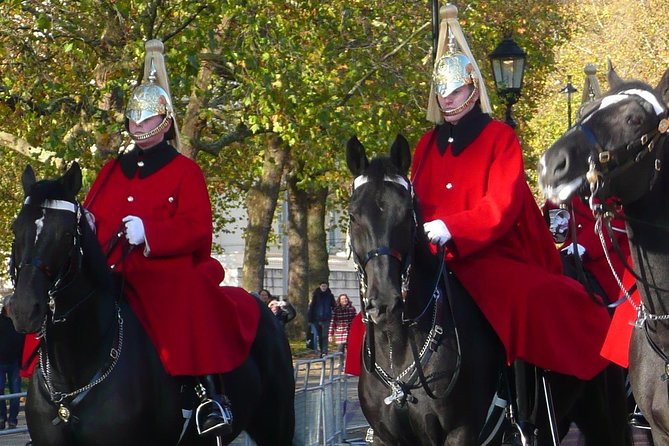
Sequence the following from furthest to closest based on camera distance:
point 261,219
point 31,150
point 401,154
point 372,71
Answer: point 261,219 < point 372,71 < point 31,150 < point 401,154

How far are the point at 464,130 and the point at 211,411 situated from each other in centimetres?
252

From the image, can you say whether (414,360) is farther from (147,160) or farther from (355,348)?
(147,160)

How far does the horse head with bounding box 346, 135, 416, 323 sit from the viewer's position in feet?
24.6

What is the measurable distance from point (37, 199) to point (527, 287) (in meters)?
2.90

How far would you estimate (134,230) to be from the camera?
9188 mm

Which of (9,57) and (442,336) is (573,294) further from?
(9,57)

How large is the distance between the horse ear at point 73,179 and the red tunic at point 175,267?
2.34 ft

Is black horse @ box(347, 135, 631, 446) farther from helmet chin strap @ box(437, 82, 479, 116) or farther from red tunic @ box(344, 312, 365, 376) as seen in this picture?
helmet chin strap @ box(437, 82, 479, 116)

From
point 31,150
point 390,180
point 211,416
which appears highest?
point 31,150

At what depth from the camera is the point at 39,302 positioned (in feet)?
26.5

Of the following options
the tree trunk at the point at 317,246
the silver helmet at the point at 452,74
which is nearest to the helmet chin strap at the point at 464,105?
the silver helmet at the point at 452,74

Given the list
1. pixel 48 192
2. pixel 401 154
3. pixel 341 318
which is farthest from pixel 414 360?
pixel 341 318

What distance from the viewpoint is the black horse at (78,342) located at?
8.34 m

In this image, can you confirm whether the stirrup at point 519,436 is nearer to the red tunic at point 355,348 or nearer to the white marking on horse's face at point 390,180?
the red tunic at point 355,348
